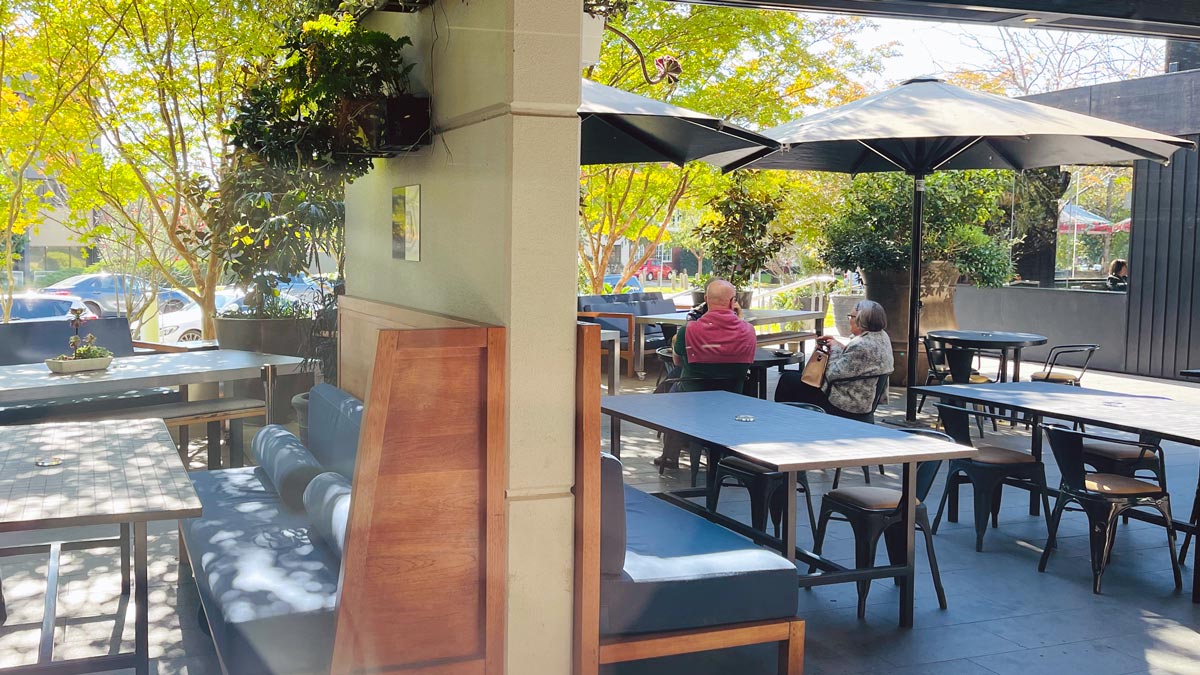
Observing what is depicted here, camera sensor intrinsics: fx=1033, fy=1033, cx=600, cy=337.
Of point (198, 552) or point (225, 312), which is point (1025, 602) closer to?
point (198, 552)

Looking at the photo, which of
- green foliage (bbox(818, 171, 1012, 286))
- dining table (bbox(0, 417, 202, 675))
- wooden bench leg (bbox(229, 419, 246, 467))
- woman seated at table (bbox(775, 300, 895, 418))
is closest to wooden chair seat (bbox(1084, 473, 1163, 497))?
woman seated at table (bbox(775, 300, 895, 418))

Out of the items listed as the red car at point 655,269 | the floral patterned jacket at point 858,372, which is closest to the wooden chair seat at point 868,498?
the floral patterned jacket at point 858,372

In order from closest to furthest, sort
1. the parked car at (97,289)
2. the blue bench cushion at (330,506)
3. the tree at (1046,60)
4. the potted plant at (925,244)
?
the blue bench cushion at (330,506) < the potted plant at (925,244) < the parked car at (97,289) < the tree at (1046,60)

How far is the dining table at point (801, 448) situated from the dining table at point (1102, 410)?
0.99 m

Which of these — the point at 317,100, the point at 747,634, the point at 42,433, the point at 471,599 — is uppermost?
the point at 317,100

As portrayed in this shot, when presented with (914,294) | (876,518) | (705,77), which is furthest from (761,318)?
(876,518)

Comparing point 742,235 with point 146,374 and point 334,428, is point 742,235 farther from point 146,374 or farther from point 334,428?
point 334,428

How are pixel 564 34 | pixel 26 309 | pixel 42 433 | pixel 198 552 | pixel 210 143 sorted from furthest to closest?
pixel 26 309 → pixel 210 143 → pixel 42 433 → pixel 198 552 → pixel 564 34

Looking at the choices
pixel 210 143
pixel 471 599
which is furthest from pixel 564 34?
pixel 210 143

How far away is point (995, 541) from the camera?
537cm

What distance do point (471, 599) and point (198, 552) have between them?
119 centimetres

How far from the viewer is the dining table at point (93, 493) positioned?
9.62 ft

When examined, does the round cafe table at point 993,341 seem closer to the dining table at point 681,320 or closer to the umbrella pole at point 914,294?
the umbrella pole at point 914,294

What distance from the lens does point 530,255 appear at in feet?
9.71
